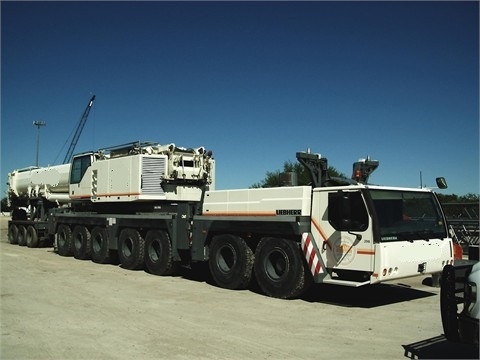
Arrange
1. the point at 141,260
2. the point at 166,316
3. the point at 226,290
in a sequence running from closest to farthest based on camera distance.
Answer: the point at 166,316 → the point at 226,290 → the point at 141,260

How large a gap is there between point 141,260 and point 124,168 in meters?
2.72

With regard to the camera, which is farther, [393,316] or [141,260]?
[141,260]

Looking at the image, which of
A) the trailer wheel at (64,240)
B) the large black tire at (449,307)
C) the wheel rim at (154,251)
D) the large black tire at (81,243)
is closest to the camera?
the large black tire at (449,307)

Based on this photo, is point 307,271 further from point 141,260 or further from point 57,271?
point 57,271

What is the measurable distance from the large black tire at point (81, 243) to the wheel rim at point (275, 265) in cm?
866

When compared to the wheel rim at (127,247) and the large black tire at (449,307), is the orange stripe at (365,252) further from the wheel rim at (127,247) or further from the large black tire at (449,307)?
the wheel rim at (127,247)

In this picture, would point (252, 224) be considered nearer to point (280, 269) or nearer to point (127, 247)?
point (280, 269)

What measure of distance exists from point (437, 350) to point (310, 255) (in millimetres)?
3344

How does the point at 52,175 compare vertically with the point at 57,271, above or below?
above

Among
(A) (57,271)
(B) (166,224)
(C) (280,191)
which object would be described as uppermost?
(C) (280,191)

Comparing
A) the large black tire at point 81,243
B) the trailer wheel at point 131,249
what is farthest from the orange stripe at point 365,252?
the large black tire at point 81,243

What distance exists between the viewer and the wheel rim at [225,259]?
11.1 meters

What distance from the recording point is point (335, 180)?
32.8 ft

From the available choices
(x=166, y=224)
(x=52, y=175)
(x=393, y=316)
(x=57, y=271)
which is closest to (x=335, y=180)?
(x=393, y=316)
